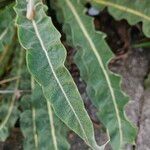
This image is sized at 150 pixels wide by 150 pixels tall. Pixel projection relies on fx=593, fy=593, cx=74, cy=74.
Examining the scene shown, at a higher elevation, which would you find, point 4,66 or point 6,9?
point 6,9

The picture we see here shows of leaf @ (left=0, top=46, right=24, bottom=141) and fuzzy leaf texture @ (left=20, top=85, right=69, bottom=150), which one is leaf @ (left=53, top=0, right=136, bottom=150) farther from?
leaf @ (left=0, top=46, right=24, bottom=141)

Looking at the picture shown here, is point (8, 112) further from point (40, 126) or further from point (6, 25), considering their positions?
point (6, 25)

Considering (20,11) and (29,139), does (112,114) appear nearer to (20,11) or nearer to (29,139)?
(29,139)

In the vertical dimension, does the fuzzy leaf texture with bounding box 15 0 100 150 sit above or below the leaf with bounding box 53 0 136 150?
above

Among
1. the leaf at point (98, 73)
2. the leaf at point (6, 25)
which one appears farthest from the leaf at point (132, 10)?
the leaf at point (6, 25)

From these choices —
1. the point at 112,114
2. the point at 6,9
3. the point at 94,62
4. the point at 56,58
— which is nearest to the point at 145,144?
the point at 112,114

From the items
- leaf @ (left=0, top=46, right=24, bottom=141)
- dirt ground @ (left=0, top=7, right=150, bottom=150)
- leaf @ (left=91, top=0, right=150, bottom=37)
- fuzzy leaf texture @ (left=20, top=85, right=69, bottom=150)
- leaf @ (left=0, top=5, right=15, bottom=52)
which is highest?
leaf @ (left=0, top=5, right=15, bottom=52)

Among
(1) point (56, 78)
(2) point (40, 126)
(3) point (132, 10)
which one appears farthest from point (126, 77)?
(1) point (56, 78)

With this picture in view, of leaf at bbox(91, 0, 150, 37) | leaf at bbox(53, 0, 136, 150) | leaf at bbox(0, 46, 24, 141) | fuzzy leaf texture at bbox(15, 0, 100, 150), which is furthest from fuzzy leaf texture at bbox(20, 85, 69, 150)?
leaf at bbox(91, 0, 150, 37)
